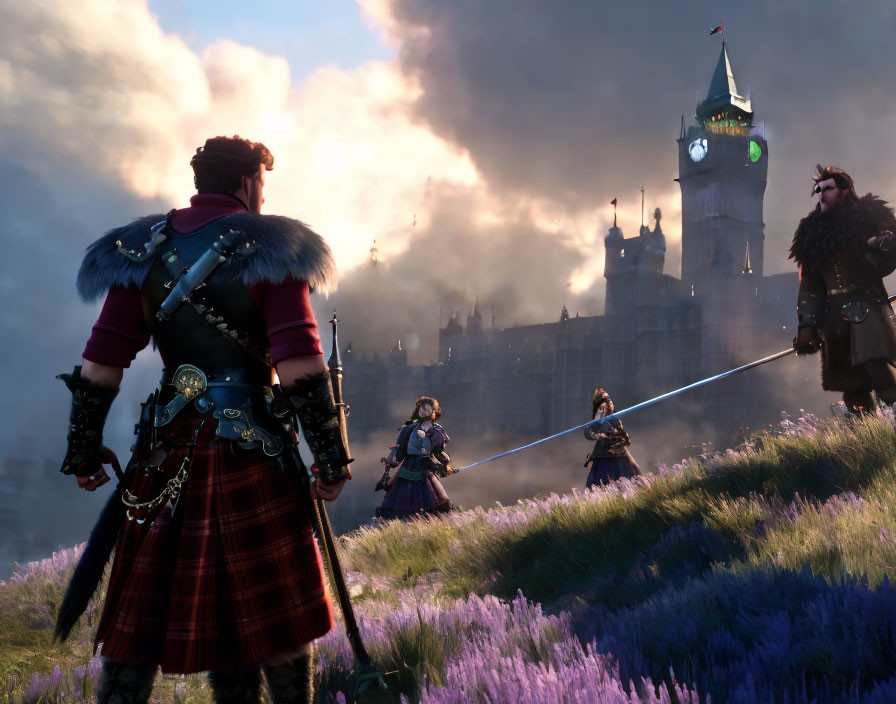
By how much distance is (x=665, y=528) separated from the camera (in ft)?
17.7

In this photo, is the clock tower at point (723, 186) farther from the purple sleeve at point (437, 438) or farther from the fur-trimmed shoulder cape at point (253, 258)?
the fur-trimmed shoulder cape at point (253, 258)

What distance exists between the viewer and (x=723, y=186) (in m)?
76.5

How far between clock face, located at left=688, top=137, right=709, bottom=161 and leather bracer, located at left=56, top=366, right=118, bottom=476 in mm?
81894

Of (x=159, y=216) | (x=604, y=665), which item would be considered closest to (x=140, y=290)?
(x=159, y=216)

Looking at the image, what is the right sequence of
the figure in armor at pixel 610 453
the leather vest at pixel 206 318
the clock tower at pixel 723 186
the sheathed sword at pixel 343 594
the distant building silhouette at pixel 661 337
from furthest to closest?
the clock tower at pixel 723 186
the distant building silhouette at pixel 661 337
the figure in armor at pixel 610 453
the sheathed sword at pixel 343 594
the leather vest at pixel 206 318

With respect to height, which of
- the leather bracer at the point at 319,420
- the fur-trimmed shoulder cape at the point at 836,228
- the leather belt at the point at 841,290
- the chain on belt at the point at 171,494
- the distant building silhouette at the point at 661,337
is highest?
the distant building silhouette at the point at 661,337

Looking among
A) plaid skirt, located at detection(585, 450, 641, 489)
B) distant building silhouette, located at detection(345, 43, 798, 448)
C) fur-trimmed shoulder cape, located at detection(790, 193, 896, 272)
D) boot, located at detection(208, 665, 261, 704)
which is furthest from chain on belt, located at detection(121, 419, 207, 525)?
distant building silhouette, located at detection(345, 43, 798, 448)

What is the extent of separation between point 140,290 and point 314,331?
0.74 metres

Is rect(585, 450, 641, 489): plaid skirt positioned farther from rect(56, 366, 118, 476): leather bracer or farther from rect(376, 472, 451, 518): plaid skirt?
rect(56, 366, 118, 476): leather bracer

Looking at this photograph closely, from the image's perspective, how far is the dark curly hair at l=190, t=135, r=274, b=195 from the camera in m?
3.23

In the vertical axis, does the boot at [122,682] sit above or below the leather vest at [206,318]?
below

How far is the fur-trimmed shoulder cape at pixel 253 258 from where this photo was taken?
2895 mm

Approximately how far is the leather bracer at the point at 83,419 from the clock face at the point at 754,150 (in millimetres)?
84058

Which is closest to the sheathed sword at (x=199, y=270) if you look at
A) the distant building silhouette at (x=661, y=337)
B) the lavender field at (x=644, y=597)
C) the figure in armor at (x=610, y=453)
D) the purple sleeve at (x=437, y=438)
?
the lavender field at (x=644, y=597)
